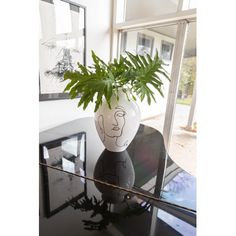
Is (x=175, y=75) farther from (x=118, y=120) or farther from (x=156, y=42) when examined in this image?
(x=118, y=120)

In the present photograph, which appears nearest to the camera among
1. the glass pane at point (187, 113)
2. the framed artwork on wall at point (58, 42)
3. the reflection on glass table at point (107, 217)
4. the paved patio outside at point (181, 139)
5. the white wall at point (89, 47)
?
the reflection on glass table at point (107, 217)

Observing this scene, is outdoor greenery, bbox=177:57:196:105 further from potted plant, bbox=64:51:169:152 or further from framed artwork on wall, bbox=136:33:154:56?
potted plant, bbox=64:51:169:152

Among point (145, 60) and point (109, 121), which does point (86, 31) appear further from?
point (109, 121)

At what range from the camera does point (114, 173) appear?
36.1 inches

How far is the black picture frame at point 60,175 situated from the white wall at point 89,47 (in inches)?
26.7

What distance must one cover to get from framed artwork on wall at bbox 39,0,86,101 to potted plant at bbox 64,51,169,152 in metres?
0.86

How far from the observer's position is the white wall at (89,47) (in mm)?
1927

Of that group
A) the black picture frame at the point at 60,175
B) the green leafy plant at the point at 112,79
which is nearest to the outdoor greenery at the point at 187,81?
the green leafy plant at the point at 112,79

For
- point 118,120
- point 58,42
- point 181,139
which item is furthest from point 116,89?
point 181,139

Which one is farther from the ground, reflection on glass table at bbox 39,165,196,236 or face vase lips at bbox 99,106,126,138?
face vase lips at bbox 99,106,126,138

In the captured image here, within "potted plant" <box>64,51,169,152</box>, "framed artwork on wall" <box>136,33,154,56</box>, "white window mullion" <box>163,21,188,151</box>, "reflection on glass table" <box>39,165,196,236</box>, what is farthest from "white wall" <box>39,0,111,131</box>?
"reflection on glass table" <box>39,165,196,236</box>

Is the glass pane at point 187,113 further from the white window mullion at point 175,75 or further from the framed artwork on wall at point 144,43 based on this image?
the framed artwork on wall at point 144,43

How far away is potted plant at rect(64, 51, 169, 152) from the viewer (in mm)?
988

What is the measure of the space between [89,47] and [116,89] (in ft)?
4.58
